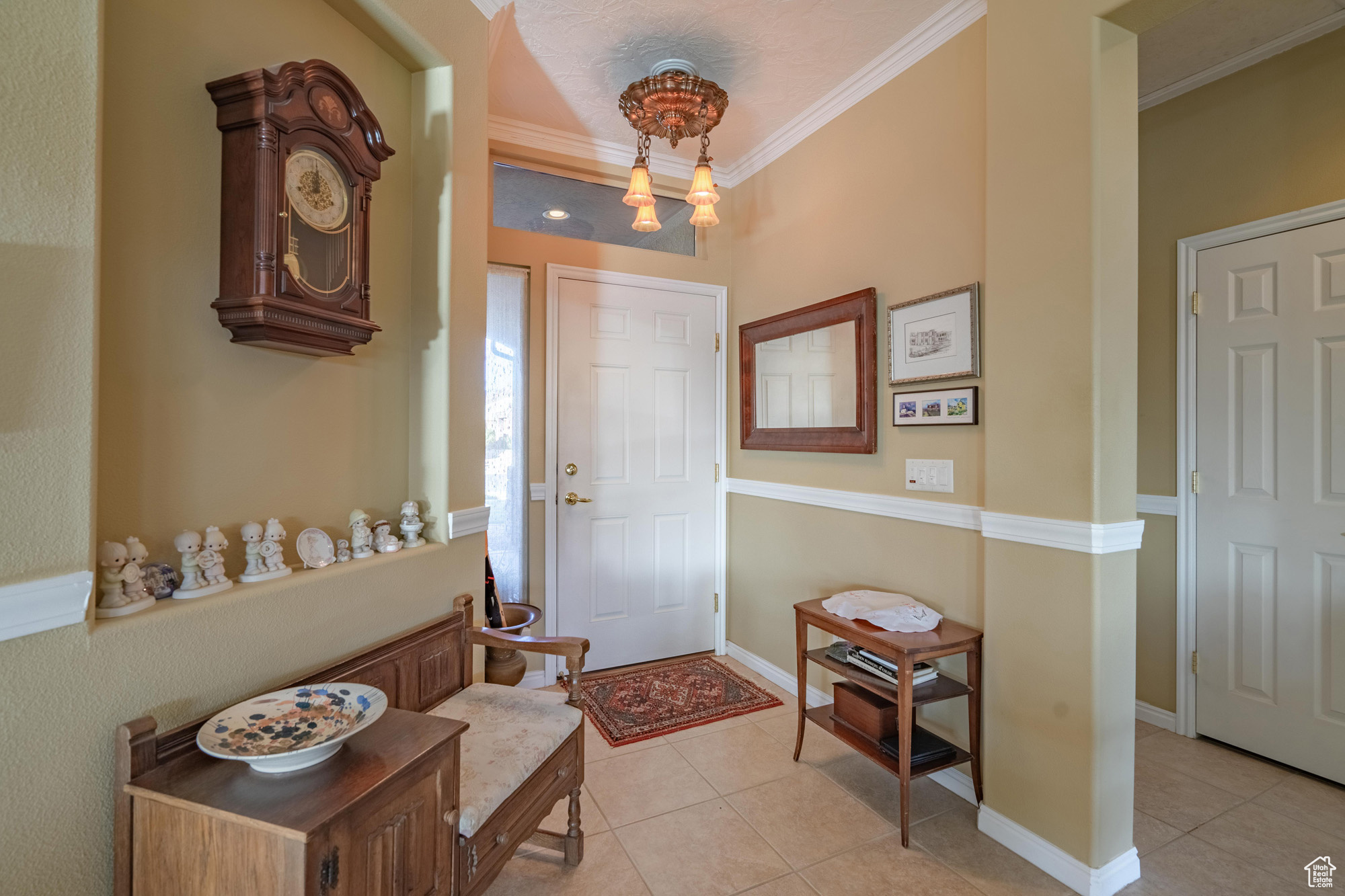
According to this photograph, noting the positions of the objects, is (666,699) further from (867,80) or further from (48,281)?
(867,80)

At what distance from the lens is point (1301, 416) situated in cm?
229

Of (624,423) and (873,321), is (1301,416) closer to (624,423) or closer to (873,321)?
(873,321)

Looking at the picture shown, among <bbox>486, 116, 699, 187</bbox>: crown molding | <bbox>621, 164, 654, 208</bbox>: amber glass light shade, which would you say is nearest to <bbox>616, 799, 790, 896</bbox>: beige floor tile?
<bbox>621, 164, 654, 208</bbox>: amber glass light shade

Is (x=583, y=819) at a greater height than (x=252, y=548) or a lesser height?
lesser

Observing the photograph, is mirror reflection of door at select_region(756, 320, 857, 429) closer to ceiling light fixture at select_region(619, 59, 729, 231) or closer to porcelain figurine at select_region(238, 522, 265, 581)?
ceiling light fixture at select_region(619, 59, 729, 231)

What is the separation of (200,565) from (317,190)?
928mm

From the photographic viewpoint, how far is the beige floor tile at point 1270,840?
182cm

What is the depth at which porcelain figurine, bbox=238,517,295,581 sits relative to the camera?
1485mm

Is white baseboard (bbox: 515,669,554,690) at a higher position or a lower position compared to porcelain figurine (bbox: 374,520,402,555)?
lower

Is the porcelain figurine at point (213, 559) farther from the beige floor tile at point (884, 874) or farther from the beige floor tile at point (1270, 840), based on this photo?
the beige floor tile at point (1270, 840)

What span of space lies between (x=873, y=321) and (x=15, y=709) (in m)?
2.65

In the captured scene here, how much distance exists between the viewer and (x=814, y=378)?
9.56 ft

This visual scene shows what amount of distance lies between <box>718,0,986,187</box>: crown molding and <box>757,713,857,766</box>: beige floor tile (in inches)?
105

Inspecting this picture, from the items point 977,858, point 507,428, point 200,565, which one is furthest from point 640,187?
point 977,858
